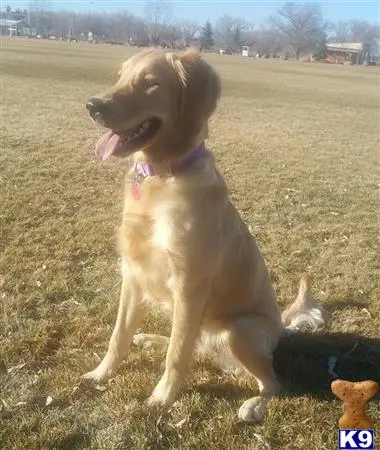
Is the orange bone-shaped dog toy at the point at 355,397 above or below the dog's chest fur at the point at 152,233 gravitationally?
below

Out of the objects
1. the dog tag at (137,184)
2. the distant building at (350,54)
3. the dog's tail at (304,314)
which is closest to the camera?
the dog tag at (137,184)

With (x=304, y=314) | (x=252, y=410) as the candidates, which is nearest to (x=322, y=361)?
(x=304, y=314)

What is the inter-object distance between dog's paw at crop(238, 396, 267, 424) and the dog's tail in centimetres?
85

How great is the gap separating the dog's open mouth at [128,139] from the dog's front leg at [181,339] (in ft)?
2.66

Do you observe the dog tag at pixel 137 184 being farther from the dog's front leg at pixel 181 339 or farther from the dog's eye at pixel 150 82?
the dog's front leg at pixel 181 339

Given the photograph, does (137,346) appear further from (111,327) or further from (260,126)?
(260,126)

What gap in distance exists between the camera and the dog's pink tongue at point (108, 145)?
279cm

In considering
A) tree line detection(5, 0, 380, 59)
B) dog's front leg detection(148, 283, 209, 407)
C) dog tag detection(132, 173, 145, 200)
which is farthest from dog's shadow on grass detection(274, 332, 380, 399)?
tree line detection(5, 0, 380, 59)

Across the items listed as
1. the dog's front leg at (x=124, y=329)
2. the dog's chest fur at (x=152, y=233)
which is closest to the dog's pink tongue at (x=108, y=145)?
the dog's chest fur at (x=152, y=233)

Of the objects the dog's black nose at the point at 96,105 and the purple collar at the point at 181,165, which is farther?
the purple collar at the point at 181,165

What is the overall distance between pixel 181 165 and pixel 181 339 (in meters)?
0.95

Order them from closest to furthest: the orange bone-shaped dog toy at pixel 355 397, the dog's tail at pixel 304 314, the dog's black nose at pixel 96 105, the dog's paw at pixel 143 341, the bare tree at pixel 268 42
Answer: the orange bone-shaped dog toy at pixel 355 397 → the dog's black nose at pixel 96 105 → the dog's paw at pixel 143 341 → the dog's tail at pixel 304 314 → the bare tree at pixel 268 42

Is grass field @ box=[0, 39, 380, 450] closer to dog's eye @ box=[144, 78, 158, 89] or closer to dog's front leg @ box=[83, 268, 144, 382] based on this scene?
dog's front leg @ box=[83, 268, 144, 382]

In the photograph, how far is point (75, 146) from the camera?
363 inches
